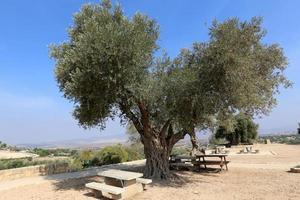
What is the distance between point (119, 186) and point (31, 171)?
630 centimetres

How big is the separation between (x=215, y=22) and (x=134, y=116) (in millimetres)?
5200

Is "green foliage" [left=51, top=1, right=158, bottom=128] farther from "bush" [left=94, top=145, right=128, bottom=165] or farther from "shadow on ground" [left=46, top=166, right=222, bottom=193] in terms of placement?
"bush" [left=94, top=145, right=128, bottom=165]

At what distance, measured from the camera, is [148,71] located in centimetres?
1340

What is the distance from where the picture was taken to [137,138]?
96.4ft

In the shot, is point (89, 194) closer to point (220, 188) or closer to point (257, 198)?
point (220, 188)

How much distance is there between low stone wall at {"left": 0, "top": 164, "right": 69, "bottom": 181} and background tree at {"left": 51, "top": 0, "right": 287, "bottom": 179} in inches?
162

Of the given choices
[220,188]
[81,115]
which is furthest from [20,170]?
[220,188]

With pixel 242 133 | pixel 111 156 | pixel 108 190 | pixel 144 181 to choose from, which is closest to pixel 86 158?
pixel 111 156

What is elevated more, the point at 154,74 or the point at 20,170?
the point at 154,74

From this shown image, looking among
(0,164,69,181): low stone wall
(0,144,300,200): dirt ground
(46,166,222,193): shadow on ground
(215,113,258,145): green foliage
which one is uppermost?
(215,113,258,145): green foliage

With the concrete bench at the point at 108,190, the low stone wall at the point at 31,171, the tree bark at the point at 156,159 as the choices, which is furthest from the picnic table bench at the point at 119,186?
the low stone wall at the point at 31,171

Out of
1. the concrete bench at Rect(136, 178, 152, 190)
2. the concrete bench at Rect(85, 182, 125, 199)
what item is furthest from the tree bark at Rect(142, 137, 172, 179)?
the concrete bench at Rect(85, 182, 125, 199)

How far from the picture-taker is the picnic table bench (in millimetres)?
10866

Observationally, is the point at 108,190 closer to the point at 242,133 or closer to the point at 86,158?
the point at 86,158
